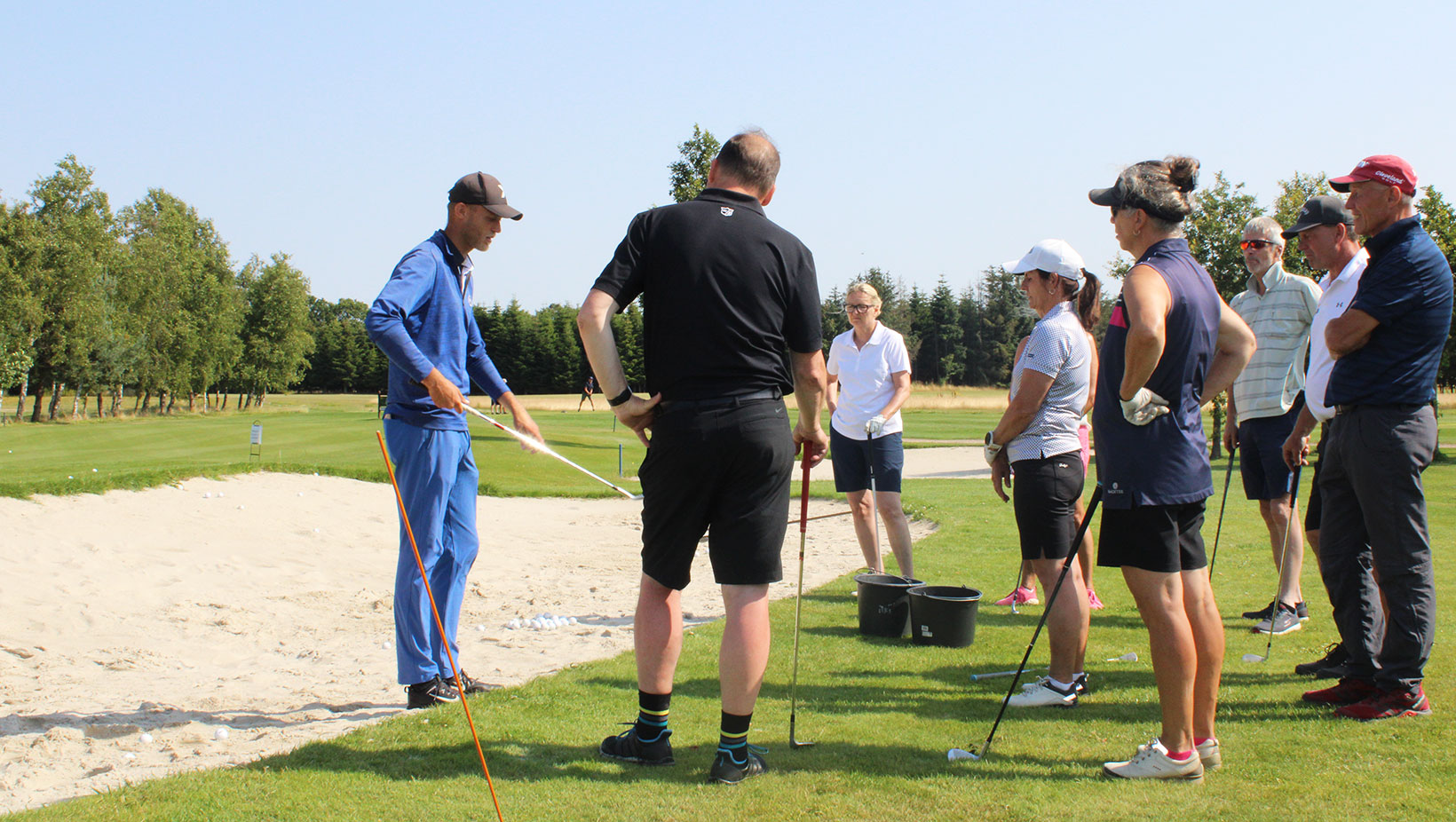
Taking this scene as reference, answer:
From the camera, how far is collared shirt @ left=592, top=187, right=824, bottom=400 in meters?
3.34

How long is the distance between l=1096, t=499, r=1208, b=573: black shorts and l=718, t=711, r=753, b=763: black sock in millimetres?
1345

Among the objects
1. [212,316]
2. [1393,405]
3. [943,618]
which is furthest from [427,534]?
[212,316]

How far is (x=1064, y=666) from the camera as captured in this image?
428 centimetres


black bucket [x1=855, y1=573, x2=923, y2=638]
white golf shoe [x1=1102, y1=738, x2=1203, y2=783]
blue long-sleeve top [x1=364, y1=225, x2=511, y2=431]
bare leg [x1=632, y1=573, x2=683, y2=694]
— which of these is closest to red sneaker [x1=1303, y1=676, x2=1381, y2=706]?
white golf shoe [x1=1102, y1=738, x2=1203, y2=783]

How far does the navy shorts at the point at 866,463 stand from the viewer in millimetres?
6656

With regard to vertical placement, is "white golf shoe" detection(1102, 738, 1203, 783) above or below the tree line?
below

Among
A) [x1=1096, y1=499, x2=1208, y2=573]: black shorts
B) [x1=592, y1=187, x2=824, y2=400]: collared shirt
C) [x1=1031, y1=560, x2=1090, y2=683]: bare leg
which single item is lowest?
[x1=1031, y1=560, x2=1090, y2=683]: bare leg

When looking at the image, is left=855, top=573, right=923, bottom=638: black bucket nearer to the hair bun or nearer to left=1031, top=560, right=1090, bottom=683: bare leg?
left=1031, top=560, right=1090, bottom=683: bare leg

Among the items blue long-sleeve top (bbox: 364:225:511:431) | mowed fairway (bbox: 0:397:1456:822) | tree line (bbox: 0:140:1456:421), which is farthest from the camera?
tree line (bbox: 0:140:1456:421)

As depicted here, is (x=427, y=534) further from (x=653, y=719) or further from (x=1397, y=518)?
(x=1397, y=518)

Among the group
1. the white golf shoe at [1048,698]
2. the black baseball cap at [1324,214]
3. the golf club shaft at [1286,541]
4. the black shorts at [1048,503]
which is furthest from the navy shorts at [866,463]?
the black baseball cap at [1324,214]

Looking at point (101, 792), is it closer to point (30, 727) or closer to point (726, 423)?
point (30, 727)

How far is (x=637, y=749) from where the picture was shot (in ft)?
11.7

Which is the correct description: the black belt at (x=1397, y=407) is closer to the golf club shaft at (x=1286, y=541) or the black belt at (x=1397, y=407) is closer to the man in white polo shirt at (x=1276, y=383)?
the golf club shaft at (x=1286, y=541)
